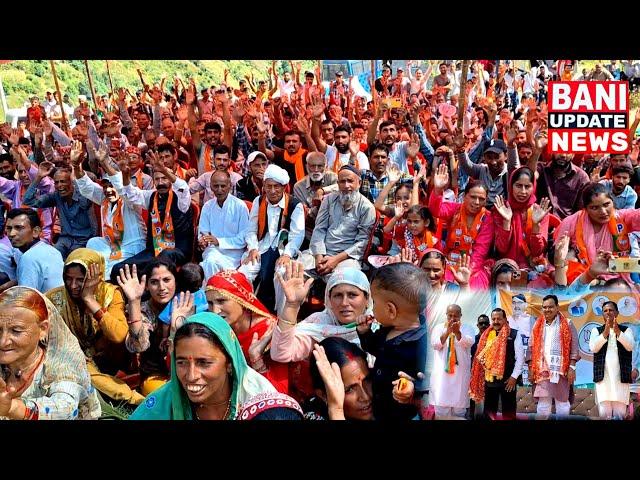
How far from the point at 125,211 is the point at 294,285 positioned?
151 centimetres

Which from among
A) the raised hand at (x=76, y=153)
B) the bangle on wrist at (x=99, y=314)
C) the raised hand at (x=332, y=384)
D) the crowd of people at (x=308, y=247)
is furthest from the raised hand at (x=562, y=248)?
the raised hand at (x=76, y=153)

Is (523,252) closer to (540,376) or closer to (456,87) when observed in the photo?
(540,376)

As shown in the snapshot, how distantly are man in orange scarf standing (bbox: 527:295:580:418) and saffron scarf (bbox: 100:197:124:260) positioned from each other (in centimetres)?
247

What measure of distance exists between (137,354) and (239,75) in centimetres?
179

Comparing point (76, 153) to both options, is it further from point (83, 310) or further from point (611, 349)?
point (611, 349)

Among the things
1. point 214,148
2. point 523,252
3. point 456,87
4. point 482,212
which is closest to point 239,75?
point 214,148

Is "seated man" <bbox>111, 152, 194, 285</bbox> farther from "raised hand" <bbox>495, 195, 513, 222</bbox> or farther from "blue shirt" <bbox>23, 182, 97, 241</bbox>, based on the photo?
"raised hand" <bbox>495, 195, 513, 222</bbox>

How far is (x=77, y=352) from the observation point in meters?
4.43

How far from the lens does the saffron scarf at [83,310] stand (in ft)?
15.4

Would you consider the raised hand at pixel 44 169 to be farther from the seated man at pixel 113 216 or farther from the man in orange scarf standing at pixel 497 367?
the man in orange scarf standing at pixel 497 367

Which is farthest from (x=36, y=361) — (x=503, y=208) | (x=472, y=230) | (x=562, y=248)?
(x=562, y=248)

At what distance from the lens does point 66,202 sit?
17.6 feet

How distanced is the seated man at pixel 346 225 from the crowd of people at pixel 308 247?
0.01 meters

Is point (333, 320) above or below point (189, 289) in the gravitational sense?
below
